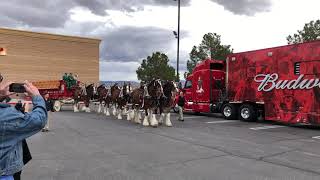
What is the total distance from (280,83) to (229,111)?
386cm

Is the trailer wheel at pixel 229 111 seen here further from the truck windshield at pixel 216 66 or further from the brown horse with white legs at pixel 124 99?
the brown horse with white legs at pixel 124 99

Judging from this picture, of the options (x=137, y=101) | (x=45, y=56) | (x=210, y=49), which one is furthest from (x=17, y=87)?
(x=45, y=56)

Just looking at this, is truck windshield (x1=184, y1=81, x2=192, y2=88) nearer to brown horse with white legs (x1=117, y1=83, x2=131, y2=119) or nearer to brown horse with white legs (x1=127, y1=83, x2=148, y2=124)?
brown horse with white legs (x1=117, y1=83, x2=131, y2=119)

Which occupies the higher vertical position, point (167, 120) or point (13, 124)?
point (13, 124)

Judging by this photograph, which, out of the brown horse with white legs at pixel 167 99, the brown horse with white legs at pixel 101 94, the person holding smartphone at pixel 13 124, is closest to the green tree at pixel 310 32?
the brown horse with white legs at pixel 101 94

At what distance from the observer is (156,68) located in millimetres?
50906

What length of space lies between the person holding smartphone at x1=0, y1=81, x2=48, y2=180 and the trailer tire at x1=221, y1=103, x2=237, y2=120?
65.6 ft

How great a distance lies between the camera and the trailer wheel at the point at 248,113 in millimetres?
22031

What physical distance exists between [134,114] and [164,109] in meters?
2.62

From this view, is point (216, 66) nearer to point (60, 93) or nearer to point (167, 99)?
point (167, 99)

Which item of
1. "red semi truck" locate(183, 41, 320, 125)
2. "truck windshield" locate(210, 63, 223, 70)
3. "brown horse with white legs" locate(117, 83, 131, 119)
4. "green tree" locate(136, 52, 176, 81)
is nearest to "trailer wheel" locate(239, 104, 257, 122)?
"red semi truck" locate(183, 41, 320, 125)

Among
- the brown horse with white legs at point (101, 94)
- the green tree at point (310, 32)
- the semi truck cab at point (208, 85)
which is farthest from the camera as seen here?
the green tree at point (310, 32)

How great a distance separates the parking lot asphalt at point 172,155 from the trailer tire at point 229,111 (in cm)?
594

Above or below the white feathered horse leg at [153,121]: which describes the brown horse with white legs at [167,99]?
above
